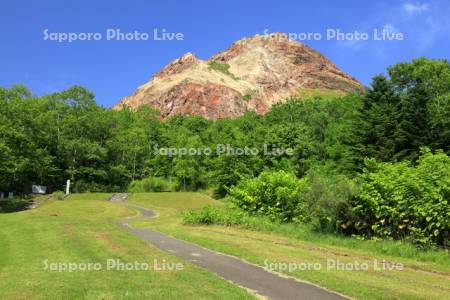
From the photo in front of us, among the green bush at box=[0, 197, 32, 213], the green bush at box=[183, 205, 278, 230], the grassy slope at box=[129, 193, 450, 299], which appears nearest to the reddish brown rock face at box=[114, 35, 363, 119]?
the green bush at box=[0, 197, 32, 213]

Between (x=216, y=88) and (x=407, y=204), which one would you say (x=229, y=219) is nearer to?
(x=407, y=204)

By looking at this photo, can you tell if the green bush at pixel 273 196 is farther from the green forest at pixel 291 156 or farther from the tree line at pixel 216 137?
the tree line at pixel 216 137

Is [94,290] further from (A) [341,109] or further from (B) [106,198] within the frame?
(A) [341,109]

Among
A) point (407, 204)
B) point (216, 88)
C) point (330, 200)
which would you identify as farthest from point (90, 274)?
point (216, 88)

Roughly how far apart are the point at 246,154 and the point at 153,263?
5936 cm

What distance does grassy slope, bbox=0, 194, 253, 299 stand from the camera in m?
10.1

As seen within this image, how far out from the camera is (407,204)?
64.6 ft

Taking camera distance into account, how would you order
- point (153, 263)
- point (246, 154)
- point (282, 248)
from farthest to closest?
point (246, 154)
point (282, 248)
point (153, 263)

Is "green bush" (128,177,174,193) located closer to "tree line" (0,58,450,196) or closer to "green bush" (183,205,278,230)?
"tree line" (0,58,450,196)

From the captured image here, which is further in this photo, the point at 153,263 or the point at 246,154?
the point at 246,154

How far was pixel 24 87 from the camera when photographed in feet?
230

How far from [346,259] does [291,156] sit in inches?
2124

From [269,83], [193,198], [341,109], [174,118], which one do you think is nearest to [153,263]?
[193,198]

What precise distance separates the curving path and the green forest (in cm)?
877
